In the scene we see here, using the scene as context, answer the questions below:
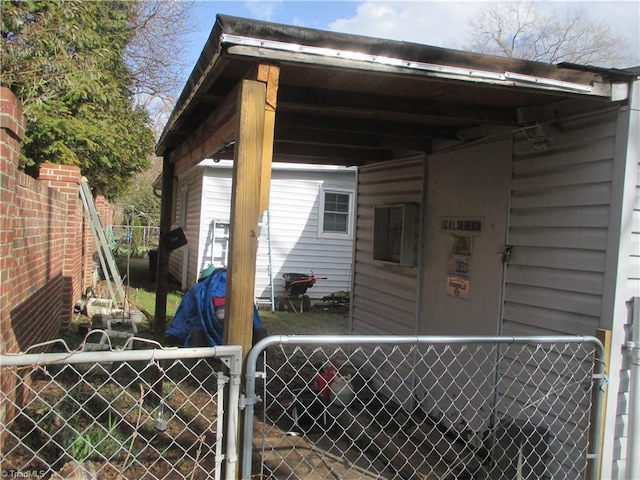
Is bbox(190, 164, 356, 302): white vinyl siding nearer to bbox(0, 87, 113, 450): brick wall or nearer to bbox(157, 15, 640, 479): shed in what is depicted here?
Answer: bbox(0, 87, 113, 450): brick wall

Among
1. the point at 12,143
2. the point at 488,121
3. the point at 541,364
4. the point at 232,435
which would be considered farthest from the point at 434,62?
the point at 12,143

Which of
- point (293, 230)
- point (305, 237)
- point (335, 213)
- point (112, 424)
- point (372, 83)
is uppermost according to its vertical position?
point (372, 83)

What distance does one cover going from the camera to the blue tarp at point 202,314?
5.02m

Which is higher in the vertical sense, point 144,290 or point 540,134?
point 540,134

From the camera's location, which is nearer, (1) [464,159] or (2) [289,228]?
(1) [464,159]

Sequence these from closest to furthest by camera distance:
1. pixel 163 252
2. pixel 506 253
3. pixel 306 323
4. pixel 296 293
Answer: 1. pixel 506 253
2. pixel 163 252
3. pixel 306 323
4. pixel 296 293

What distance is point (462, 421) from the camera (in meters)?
4.49

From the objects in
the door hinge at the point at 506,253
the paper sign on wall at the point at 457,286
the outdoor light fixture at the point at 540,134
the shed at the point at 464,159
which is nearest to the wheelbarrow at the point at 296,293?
the shed at the point at 464,159

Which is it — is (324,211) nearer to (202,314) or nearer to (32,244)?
(202,314)

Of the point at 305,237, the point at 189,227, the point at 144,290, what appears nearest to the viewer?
the point at 305,237

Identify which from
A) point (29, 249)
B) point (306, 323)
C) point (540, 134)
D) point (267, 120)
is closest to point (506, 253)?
point (540, 134)

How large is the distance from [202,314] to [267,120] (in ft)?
9.98

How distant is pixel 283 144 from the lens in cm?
564

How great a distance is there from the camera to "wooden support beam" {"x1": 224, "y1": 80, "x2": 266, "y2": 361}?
2.46m
